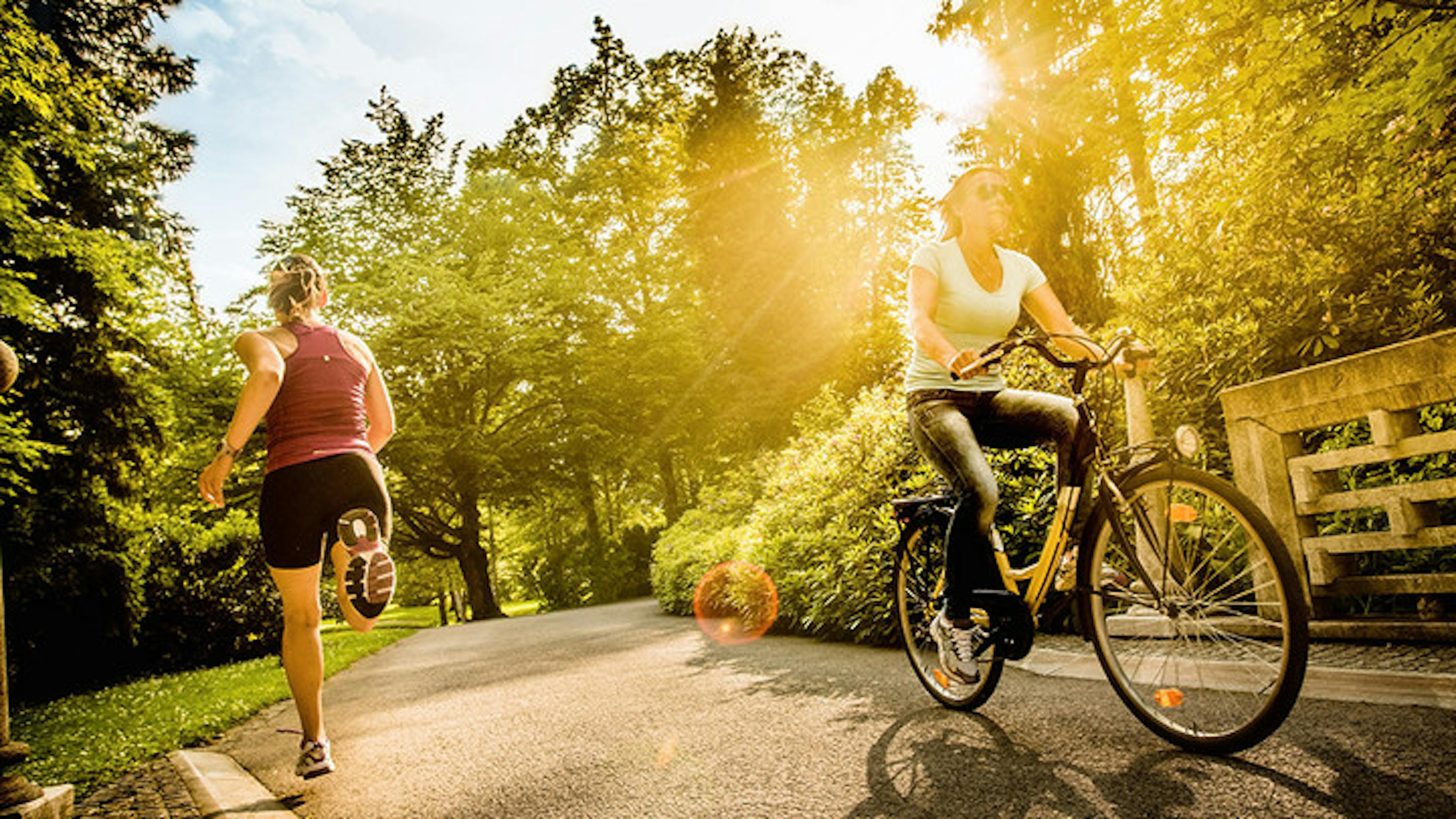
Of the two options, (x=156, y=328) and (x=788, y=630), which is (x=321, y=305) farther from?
(x=156, y=328)

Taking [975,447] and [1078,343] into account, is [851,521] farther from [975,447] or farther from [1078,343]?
[1078,343]

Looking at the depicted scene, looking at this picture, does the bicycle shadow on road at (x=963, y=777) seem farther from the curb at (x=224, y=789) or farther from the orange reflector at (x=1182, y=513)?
the curb at (x=224, y=789)

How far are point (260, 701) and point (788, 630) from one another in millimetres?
4501

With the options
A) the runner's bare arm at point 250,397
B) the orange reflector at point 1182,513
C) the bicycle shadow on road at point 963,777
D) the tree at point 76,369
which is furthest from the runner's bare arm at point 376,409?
the tree at point 76,369

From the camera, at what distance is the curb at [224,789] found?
116 inches

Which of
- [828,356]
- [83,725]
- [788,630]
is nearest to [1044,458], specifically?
[788,630]

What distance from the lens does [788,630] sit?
7.52 metres

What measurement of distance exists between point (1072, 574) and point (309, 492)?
9.77 feet

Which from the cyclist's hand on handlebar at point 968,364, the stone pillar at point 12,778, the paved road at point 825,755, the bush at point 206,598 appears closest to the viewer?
the paved road at point 825,755

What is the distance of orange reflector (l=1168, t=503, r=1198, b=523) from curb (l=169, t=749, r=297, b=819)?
327 centimetres

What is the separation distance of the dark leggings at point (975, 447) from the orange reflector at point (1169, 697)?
2.19 feet

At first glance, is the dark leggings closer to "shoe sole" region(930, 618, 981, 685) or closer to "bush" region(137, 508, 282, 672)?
"shoe sole" region(930, 618, 981, 685)

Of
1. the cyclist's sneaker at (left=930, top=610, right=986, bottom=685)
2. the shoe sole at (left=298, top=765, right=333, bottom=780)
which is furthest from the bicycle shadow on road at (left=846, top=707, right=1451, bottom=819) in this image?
the shoe sole at (left=298, top=765, right=333, bottom=780)

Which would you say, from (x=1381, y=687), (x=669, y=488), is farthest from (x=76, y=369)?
(x=669, y=488)
